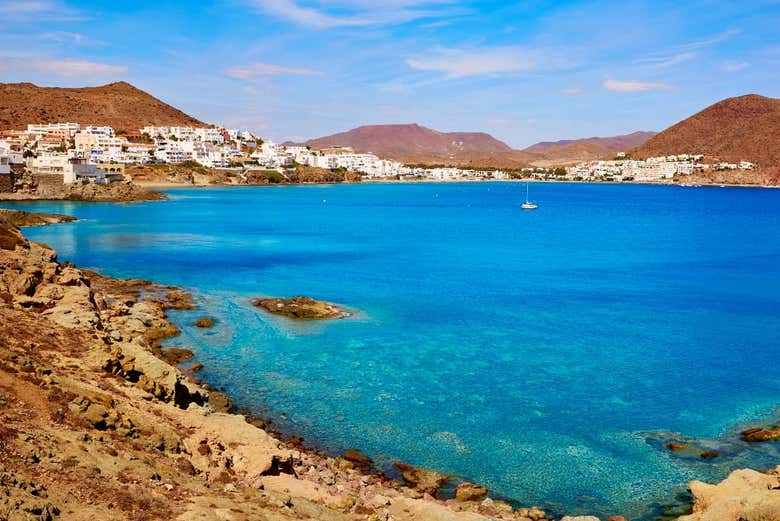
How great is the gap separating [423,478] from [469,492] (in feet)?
4.18

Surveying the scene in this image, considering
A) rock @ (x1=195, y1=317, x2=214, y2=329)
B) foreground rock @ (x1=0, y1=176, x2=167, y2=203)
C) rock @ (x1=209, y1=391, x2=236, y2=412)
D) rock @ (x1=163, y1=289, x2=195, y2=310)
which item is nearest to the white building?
foreground rock @ (x1=0, y1=176, x2=167, y2=203)

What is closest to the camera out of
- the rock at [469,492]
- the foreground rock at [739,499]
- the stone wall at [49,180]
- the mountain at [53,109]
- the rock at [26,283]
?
the foreground rock at [739,499]

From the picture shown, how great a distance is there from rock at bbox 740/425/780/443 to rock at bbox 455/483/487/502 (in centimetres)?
908

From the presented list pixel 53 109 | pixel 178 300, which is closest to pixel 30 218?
pixel 178 300

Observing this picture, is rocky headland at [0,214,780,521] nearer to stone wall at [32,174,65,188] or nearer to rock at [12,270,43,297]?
rock at [12,270,43,297]

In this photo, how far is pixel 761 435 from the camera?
18562 millimetres

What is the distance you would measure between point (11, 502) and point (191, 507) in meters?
2.58

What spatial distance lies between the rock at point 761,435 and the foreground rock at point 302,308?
18797mm

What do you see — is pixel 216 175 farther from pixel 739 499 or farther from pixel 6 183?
pixel 739 499

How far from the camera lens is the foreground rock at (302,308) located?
31609 mm

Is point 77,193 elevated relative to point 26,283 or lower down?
elevated

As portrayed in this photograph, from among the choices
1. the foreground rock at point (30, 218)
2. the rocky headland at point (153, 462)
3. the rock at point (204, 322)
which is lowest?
the rock at point (204, 322)

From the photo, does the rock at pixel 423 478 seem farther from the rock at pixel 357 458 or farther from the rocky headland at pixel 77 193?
the rocky headland at pixel 77 193

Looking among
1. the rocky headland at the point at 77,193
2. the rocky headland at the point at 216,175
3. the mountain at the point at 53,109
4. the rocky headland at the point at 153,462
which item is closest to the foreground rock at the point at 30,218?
the rocky headland at the point at 77,193
